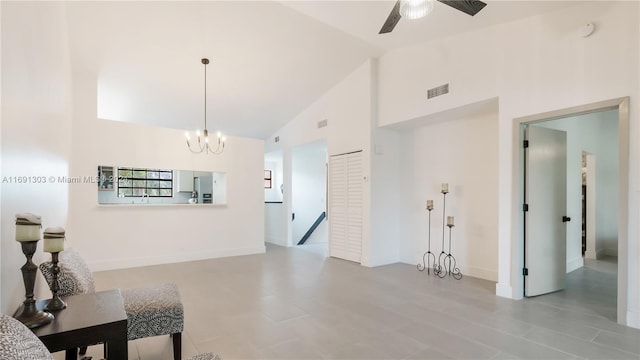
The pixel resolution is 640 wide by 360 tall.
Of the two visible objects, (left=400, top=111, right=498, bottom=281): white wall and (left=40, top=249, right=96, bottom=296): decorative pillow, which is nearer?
(left=40, top=249, right=96, bottom=296): decorative pillow

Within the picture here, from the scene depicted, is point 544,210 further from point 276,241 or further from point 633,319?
point 276,241

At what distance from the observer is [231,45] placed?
498 cm

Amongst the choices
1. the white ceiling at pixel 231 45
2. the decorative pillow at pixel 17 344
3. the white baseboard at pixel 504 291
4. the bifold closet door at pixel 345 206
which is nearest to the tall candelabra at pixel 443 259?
the white baseboard at pixel 504 291

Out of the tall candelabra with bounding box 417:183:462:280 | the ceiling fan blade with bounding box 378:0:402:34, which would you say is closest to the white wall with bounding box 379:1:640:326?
the tall candelabra with bounding box 417:183:462:280

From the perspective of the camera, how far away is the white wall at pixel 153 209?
A: 17.4 ft

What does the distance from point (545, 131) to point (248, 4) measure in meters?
4.17

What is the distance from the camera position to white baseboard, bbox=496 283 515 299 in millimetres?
3887

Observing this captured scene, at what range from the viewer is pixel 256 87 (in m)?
6.25

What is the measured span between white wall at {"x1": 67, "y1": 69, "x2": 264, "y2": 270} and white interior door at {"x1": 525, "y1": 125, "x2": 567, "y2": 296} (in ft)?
16.3

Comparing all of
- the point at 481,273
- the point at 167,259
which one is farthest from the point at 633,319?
the point at 167,259

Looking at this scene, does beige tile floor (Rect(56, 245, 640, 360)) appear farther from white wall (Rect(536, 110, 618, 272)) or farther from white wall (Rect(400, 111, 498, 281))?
white wall (Rect(536, 110, 618, 272))

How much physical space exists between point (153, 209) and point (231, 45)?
125 inches

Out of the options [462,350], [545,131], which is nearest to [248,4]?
[545,131]

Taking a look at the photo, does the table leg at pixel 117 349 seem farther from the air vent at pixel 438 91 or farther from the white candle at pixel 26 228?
the air vent at pixel 438 91
